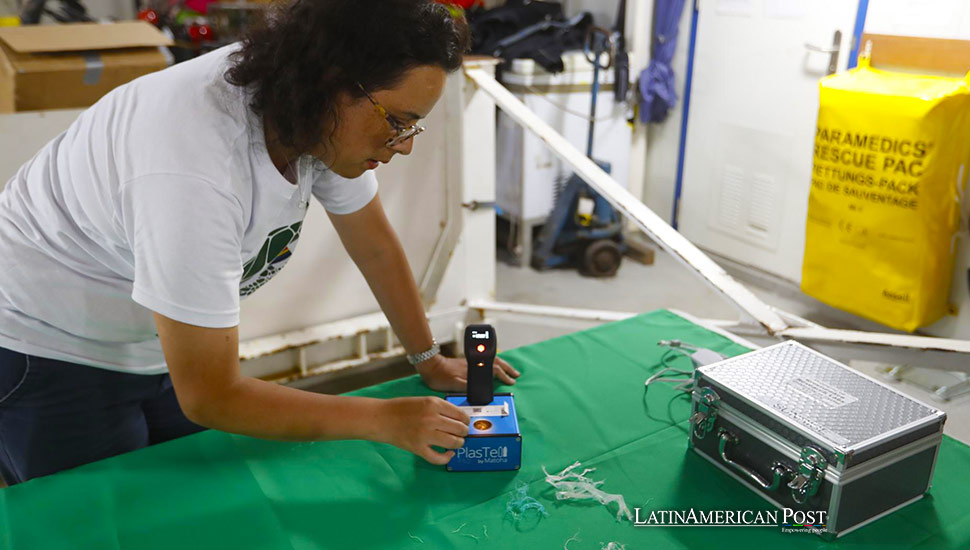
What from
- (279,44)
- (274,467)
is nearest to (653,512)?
(274,467)

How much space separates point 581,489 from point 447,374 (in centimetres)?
38

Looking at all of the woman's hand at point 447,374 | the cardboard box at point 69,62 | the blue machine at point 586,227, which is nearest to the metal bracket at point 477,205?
the cardboard box at point 69,62

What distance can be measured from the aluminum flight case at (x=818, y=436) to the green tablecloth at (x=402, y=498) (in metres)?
0.04

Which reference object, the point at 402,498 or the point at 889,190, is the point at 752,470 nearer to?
the point at 402,498

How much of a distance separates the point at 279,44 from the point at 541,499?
2.44ft

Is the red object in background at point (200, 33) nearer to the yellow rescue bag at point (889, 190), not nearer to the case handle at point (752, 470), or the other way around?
the yellow rescue bag at point (889, 190)

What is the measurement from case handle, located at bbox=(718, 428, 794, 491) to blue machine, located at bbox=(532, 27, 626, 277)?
2659mm

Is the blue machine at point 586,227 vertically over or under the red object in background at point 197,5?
under

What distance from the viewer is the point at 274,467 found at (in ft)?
3.89

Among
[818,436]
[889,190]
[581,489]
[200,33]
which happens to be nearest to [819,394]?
[818,436]

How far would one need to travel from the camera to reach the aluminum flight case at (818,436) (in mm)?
1004

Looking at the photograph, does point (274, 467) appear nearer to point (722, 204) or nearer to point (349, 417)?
point (349, 417)

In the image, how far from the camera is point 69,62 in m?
2.00

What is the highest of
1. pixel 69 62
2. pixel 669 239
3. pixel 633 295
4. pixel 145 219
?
pixel 69 62
